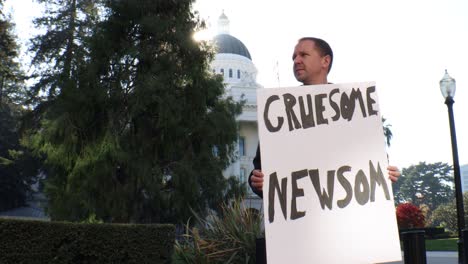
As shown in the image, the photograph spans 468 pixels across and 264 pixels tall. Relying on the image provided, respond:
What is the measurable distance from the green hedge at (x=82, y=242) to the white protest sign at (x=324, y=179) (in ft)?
29.3

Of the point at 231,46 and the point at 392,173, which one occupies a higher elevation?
the point at 231,46

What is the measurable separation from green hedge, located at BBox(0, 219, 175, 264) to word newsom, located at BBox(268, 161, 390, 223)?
29.3 ft

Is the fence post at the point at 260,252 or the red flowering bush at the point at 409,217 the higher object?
the fence post at the point at 260,252

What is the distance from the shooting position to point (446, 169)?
78500 mm

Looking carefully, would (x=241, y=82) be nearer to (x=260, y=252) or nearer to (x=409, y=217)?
(x=409, y=217)

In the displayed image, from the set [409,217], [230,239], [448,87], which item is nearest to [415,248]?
[230,239]

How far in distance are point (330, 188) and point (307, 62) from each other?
2.31 ft

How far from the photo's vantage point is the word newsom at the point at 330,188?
2.04 m

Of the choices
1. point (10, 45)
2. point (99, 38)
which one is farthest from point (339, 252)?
point (10, 45)

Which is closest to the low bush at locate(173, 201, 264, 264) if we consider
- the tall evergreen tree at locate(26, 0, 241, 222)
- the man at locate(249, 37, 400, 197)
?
the man at locate(249, 37, 400, 197)

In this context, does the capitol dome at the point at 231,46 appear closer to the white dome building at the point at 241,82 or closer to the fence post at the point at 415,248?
the white dome building at the point at 241,82

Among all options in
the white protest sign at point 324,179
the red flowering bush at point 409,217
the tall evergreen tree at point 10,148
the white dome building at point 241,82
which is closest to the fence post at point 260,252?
the white protest sign at point 324,179

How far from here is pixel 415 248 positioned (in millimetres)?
1917

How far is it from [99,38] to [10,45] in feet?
24.0
